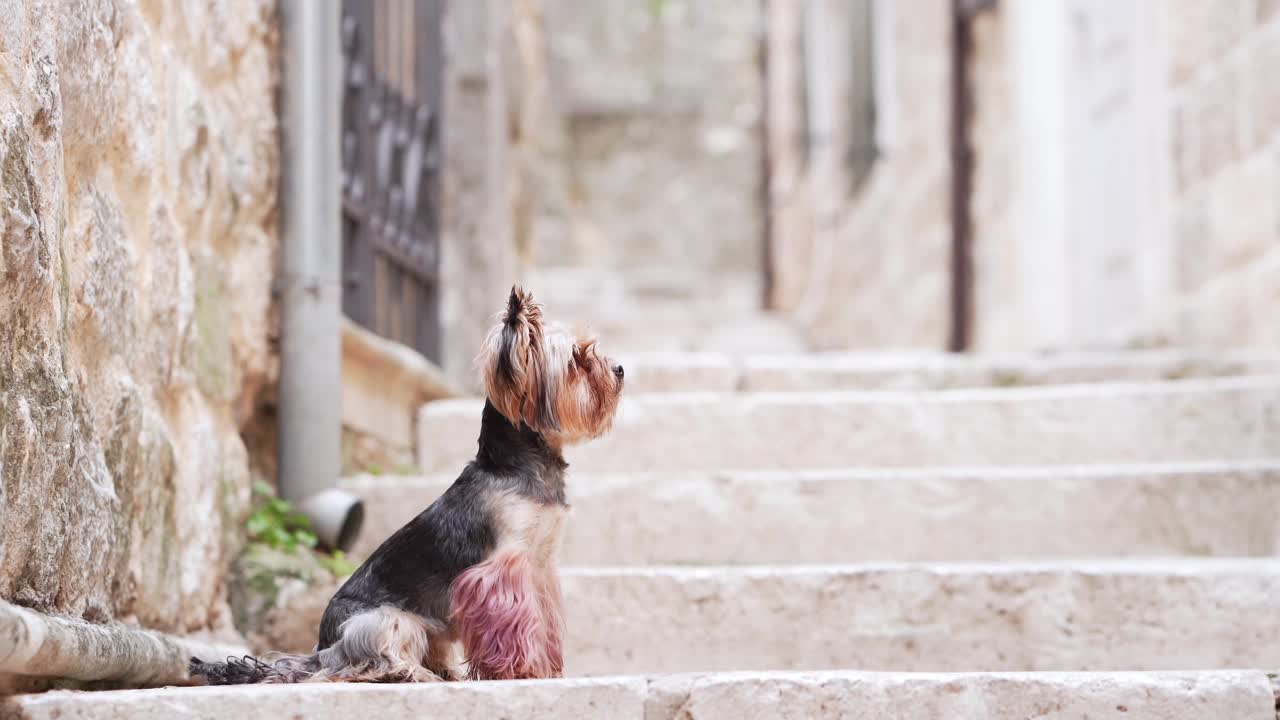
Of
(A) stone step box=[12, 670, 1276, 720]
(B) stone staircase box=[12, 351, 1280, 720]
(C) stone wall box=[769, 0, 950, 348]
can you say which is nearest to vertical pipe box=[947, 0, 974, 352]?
(C) stone wall box=[769, 0, 950, 348]

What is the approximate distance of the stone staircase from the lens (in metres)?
2.38

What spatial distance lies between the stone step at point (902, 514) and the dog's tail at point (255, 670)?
3.93 feet

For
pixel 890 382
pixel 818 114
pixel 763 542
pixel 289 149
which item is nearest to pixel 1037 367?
pixel 890 382

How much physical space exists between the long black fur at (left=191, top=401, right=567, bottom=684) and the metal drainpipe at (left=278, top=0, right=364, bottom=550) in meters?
0.99

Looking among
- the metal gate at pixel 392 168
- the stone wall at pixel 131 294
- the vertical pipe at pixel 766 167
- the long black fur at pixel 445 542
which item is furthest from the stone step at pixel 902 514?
the vertical pipe at pixel 766 167

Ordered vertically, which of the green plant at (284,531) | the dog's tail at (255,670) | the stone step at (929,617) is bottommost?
the stone step at (929,617)

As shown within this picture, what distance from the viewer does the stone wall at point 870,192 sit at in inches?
372

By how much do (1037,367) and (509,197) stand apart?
10.1 feet

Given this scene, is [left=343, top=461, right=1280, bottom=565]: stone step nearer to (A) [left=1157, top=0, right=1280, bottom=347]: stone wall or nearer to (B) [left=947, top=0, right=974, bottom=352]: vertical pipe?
(A) [left=1157, top=0, right=1280, bottom=347]: stone wall

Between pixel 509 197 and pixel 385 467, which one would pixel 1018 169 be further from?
pixel 385 467

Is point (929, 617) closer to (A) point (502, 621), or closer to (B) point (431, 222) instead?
(A) point (502, 621)

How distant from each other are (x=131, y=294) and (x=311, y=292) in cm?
98

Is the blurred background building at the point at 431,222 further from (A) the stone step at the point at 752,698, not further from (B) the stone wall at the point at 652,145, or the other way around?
(B) the stone wall at the point at 652,145

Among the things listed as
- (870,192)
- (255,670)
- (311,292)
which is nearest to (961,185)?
(870,192)
